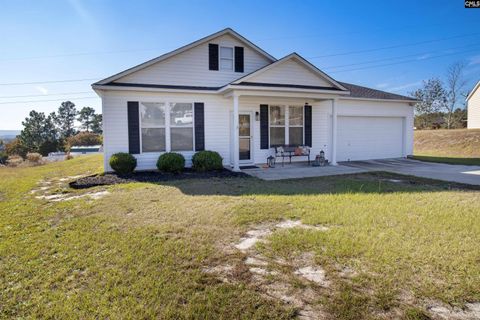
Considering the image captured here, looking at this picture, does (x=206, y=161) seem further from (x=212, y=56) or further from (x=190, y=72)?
(x=212, y=56)

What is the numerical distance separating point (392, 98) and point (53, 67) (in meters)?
31.9

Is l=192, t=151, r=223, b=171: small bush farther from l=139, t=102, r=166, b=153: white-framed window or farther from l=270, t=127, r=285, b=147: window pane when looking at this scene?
l=270, t=127, r=285, b=147: window pane

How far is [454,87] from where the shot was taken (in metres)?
37.1

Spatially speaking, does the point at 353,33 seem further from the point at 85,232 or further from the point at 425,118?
the point at 425,118

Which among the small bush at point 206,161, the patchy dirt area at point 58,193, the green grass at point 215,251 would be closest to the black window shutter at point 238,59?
the small bush at point 206,161

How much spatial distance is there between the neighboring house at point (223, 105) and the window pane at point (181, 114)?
0.13 feet

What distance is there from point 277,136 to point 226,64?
3.73m

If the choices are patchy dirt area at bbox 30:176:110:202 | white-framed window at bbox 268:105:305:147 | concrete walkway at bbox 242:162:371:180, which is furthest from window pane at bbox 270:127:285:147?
patchy dirt area at bbox 30:176:110:202

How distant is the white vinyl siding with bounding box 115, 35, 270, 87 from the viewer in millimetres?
10820

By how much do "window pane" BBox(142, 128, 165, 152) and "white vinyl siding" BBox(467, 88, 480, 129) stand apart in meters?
33.6

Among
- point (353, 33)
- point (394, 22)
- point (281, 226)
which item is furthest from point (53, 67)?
point (281, 226)

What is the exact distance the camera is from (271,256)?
333cm

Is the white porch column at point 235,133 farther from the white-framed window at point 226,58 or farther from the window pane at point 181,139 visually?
the white-framed window at point 226,58

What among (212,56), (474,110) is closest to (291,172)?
(212,56)
